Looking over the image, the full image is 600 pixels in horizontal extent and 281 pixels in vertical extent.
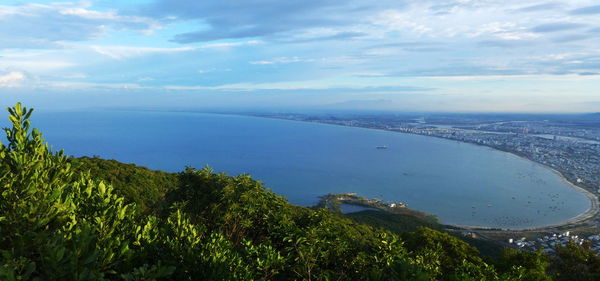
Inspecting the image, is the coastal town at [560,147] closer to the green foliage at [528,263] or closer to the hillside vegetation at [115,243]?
the green foliage at [528,263]

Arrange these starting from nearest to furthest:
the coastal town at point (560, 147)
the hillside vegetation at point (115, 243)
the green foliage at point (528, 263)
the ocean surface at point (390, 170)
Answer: the hillside vegetation at point (115, 243)
the green foliage at point (528, 263)
the ocean surface at point (390, 170)
the coastal town at point (560, 147)

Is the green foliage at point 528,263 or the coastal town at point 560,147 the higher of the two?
the green foliage at point 528,263

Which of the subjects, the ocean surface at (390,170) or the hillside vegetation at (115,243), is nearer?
the hillside vegetation at (115,243)

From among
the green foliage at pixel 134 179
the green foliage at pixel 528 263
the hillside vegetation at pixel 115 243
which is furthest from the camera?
the green foliage at pixel 134 179

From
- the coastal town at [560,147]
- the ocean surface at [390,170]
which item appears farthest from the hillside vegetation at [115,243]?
the coastal town at [560,147]

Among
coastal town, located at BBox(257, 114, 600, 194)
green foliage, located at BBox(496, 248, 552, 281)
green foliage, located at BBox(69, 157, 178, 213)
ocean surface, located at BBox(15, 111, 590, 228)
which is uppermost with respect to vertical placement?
green foliage, located at BBox(69, 157, 178, 213)

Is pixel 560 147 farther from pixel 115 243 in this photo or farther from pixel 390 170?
pixel 115 243

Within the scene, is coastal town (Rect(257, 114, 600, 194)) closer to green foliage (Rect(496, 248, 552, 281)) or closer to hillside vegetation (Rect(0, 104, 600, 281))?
green foliage (Rect(496, 248, 552, 281))

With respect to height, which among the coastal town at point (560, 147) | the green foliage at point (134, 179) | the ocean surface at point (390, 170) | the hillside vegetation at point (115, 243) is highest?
the hillside vegetation at point (115, 243)

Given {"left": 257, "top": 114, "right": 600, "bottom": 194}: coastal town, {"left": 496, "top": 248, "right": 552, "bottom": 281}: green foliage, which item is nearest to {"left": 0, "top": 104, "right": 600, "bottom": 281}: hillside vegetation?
{"left": 496, "top": 248, "right": 552, "bottom": 281}: green foliage
